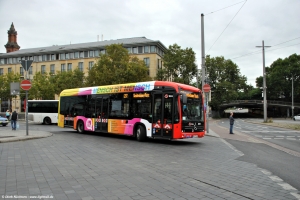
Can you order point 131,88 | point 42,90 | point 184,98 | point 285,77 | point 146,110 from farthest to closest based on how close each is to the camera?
point 285,77
point 42,90
point 131,88
point 146,110
point 184,98

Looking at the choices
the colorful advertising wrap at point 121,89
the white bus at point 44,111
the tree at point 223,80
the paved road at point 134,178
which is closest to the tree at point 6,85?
the white bus at point 44,111

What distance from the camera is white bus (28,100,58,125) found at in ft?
102

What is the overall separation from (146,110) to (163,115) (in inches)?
47.6

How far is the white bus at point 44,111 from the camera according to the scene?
1226 inches

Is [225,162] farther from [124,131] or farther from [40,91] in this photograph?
[40,91]

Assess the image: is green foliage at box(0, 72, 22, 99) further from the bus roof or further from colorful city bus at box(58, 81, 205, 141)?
colorful city bus at box(58, 81, 205, 141)

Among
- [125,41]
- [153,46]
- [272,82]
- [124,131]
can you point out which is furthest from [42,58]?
[124,131]

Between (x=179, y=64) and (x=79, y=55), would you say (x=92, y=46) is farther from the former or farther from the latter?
(x=179, y=64)

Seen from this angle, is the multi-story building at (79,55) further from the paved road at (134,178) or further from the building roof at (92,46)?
the paved road at (134,178)

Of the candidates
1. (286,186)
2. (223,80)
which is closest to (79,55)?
(223,80)

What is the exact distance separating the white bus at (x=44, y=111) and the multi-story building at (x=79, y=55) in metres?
34.2

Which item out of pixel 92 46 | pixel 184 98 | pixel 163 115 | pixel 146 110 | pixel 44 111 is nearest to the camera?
pixel 184 98

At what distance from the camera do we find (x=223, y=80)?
253 feet

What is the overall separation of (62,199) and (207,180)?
318cm
